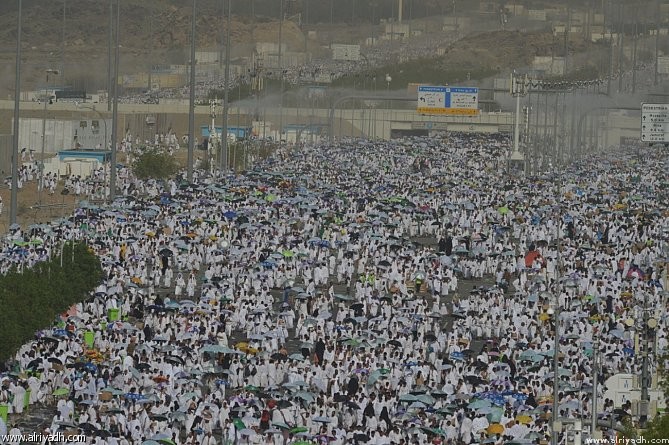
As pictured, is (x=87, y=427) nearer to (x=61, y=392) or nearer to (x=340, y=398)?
(x=61, y=392)

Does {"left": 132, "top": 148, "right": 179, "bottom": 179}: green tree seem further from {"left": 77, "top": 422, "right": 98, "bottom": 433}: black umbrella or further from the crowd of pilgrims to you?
{"left": 77, "top": 422, "right": 98, "bottom": 433}: black umbrella

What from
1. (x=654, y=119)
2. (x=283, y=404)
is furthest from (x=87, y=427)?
Result: (x=654, y=119)

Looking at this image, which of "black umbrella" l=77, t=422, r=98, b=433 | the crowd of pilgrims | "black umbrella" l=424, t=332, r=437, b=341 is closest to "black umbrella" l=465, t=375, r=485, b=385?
the crowd of pilgrims

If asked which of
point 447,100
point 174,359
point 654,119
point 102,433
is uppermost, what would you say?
point 447,100

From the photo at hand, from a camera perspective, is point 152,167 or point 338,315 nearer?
point 338,315

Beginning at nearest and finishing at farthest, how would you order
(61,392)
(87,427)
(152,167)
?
(87,427) < (61,392) < (152,167)

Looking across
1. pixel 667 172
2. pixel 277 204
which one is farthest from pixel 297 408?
pixel 667 172

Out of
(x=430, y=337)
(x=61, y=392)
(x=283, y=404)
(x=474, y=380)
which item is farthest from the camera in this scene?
(x=430, y=337)
